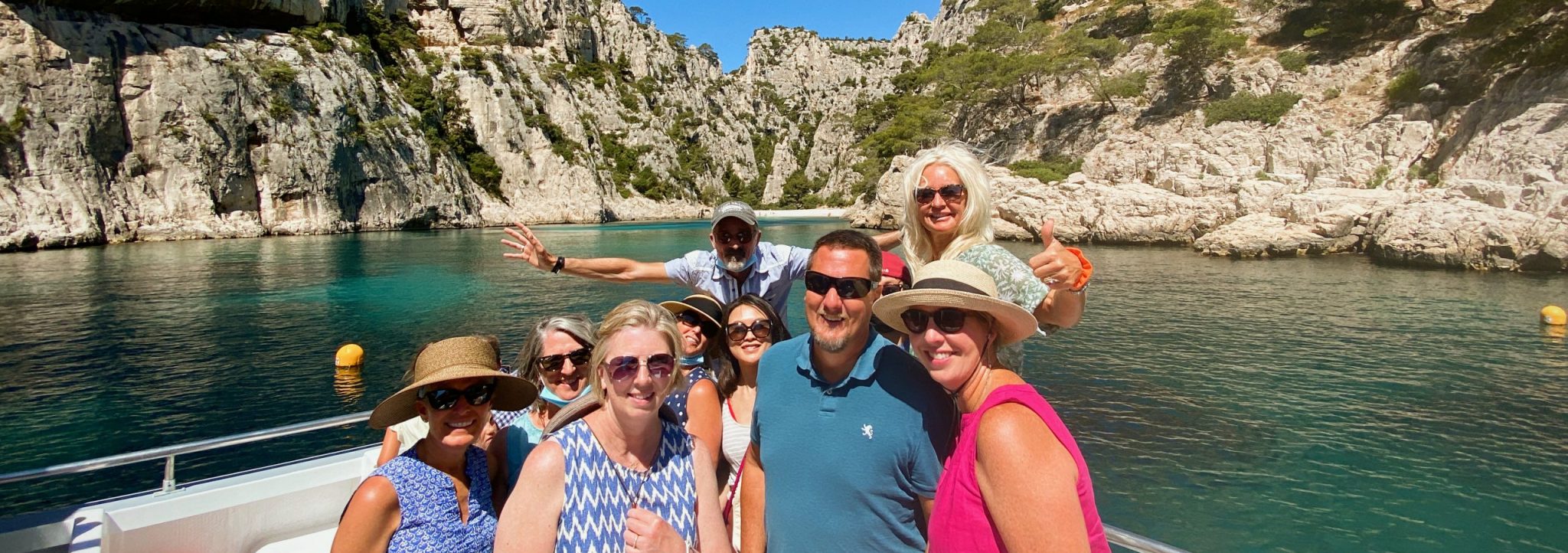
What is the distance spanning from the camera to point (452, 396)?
7.73ft

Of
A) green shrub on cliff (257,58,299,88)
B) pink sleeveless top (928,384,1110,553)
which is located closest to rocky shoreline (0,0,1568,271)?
green shrub on cliff (257,58,299,88)

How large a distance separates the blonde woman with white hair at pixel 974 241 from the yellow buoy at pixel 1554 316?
17.6 m

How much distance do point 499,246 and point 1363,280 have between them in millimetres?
35373

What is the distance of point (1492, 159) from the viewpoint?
23.2 meters

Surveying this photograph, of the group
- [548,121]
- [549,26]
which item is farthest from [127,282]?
[549,26]

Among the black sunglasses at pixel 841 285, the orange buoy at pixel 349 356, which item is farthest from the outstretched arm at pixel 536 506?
the orange buoy at pixel 349 356

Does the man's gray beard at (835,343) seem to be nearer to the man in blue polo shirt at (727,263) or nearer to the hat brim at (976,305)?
the hat brim at (976,305)

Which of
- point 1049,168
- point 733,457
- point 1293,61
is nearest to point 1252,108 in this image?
point 1293,61

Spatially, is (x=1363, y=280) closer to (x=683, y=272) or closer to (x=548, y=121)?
(x=683, y=272)

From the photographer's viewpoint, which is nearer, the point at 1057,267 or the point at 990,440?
the point at 990,440

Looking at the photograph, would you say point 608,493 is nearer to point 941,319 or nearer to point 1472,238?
point 941,319

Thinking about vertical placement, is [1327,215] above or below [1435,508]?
above

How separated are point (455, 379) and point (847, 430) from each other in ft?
4.38

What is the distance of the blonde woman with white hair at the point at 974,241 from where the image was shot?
2.11 m
